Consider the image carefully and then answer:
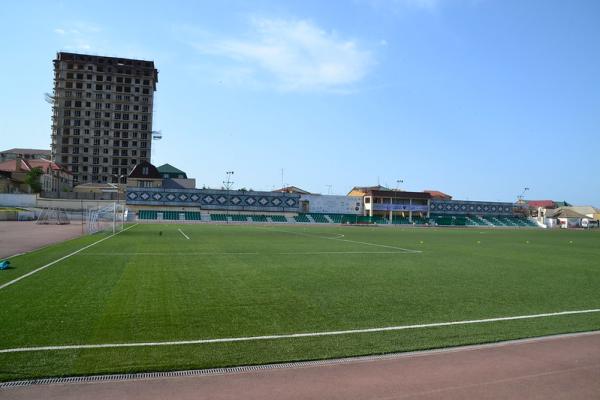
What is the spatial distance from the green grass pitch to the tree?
75338 mm

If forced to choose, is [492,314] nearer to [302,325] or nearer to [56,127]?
[302,325]

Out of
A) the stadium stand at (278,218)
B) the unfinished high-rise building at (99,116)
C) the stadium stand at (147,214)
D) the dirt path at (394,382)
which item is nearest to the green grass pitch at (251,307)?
the dirt path at (394,382)

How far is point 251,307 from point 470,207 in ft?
319

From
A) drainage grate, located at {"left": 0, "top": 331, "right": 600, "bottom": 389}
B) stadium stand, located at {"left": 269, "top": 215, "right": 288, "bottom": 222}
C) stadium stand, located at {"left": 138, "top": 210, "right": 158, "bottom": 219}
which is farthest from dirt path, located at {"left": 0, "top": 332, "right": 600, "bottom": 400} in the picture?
stadium stand, located at {"left": 269, "top": 215, "right": 288, "bottom": 222}

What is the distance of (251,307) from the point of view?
378 inches

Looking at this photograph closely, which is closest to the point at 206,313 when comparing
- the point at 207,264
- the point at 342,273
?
the point at 342,273

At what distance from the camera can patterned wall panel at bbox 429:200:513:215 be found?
3767 inches

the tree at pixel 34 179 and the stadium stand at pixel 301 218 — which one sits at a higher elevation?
the tree at pixel 34 179

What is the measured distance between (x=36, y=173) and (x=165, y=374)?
9137 centimetres

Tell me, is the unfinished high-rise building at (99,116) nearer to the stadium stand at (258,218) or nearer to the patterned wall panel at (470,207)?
the stadium stand at (258,218)

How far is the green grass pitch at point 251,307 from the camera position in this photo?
639 cm

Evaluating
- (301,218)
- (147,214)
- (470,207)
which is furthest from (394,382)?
(470,207)

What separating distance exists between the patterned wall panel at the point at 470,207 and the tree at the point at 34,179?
3003 inches

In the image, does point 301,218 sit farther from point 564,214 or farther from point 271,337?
point 271,337
